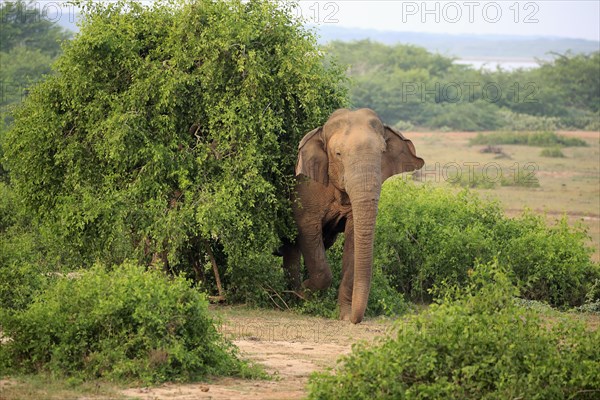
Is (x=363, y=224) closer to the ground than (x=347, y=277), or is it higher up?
higher up

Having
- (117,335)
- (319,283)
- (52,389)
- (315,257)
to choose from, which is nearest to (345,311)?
(319,283)

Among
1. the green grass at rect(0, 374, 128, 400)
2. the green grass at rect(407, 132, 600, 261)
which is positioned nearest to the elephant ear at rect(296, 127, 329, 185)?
the green grass at rect(0, 374, 128, 400)

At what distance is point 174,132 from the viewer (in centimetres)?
1259

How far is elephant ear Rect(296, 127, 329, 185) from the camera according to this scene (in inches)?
480

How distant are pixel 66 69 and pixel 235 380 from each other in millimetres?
5348

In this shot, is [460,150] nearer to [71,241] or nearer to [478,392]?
[71,241]

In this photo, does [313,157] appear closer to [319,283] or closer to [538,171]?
[319,283]

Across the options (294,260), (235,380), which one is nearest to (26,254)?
(294,260)

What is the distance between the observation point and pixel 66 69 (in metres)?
13.0

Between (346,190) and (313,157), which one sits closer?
(346,190)

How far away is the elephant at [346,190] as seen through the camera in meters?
11.8

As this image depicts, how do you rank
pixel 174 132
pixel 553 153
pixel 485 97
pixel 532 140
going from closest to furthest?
pixel 174 132
pixel 553 153
pixel 532 140
pixel 485 97

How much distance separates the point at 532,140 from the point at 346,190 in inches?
1247

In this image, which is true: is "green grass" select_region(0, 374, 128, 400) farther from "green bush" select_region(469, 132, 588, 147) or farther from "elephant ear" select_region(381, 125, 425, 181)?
"green bush" select_region(469, 132, 588, 147)
